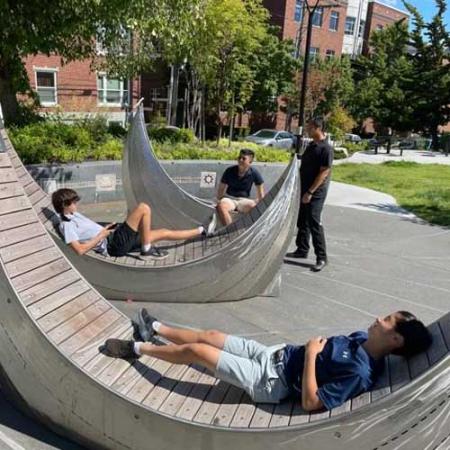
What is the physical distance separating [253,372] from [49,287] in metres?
1.48

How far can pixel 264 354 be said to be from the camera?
289 cm

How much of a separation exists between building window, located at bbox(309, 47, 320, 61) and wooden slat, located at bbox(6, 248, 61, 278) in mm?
34610

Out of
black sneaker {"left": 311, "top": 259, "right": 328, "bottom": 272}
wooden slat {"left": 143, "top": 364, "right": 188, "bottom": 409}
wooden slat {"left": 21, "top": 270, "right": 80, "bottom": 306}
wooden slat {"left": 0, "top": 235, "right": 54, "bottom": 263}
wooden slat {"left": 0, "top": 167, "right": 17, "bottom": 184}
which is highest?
wooden slat {"left": 0, "top": 167, "right": 17, "bottom": 184}

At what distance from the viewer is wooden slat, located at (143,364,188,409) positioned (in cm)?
272

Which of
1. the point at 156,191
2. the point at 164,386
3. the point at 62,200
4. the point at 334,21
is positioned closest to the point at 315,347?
the point at 164,386

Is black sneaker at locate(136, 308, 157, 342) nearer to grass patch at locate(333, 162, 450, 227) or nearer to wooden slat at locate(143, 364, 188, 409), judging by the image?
wooden slat at locate(143, 364, 188, 409)

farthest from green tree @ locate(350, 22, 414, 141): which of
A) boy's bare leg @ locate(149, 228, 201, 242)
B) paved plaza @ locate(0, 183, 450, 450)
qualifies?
boy's bare leg @ locate(149, 228, 201, 242)

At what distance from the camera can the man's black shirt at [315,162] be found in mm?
6109

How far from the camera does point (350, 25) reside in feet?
144

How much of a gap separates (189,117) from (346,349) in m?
23.6

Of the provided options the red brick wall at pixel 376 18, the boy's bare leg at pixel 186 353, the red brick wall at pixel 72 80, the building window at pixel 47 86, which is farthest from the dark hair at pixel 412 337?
the red brick wall at pixel 376 18

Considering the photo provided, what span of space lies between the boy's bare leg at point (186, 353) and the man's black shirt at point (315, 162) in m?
3.81

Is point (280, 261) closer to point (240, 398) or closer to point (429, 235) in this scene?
point (240, 398)

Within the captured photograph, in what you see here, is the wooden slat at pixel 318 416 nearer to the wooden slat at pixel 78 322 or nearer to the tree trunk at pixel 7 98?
the wooden slat at pixel 78 322
